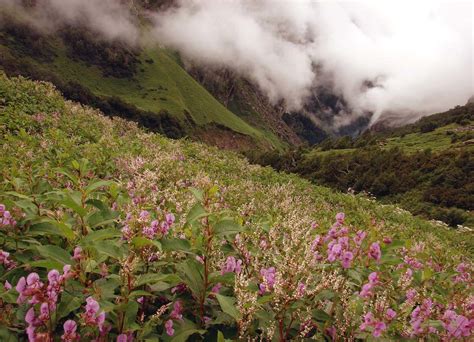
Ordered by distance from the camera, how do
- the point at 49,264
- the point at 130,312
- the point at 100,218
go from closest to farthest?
1. the point at 49,264
2. the point at 130,312
3. the point at 100,218

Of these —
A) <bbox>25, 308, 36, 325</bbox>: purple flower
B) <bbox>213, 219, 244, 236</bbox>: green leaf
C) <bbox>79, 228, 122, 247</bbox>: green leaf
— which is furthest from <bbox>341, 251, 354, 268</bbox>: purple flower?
<bbox>25, 308, 36, 325</bbox>: purple flower

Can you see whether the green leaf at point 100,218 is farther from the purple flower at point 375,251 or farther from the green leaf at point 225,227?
the purple flower at point 375,251

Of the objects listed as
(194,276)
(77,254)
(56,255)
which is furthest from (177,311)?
(56,255)

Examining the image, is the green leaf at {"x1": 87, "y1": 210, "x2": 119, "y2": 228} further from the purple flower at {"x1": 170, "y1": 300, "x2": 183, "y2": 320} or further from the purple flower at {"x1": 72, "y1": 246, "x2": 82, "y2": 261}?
the purple flower at {"x1": 170, "y1": 300, "x2": 183, "y2": 320}

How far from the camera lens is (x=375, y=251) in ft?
13.1

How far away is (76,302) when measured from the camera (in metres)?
2.52

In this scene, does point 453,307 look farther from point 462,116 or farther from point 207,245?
point 462,116

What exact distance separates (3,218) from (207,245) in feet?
6.04

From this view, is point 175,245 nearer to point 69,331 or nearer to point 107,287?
point 107,287

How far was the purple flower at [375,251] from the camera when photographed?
13.0 ft

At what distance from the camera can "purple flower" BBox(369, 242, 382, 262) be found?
3.96 m

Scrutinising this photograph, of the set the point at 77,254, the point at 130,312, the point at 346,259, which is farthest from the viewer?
the point at 346,259

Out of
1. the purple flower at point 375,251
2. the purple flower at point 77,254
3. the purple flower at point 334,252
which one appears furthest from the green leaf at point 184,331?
the purple flower at point 375,251

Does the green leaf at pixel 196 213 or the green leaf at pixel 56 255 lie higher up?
the green leaf at pixel 196 213
